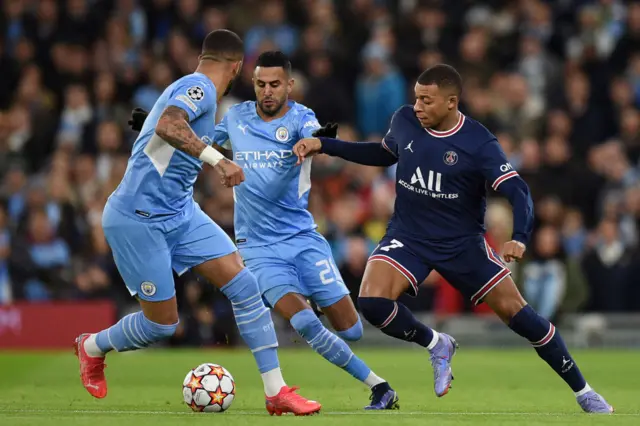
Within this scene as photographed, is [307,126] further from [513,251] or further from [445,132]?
[513,251]

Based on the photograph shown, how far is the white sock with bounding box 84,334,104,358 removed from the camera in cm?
1004

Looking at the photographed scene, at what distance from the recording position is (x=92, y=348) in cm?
1004

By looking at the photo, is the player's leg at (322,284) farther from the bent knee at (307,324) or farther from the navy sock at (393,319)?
the navy sock at (393,319)

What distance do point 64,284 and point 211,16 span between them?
515 centimetres

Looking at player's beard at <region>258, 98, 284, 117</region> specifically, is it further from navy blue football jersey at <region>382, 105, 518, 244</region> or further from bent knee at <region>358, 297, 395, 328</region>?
→ bent knee at <region>358, 297, 395, 328</region>

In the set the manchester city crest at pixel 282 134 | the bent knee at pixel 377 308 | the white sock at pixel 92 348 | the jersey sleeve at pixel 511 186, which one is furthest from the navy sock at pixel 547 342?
the white sock at pixel 92 348

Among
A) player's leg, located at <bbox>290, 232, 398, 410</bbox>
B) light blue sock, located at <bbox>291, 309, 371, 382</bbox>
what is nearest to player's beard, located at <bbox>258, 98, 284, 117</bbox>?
player's leg, located at <bbox>290, 232, 398, 410</bbox>

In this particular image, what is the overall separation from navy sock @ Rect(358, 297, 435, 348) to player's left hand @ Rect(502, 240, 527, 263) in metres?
1.08

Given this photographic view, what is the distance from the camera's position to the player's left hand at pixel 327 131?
10.4 m

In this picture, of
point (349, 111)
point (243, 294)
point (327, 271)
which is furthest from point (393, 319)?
point (349, 111)

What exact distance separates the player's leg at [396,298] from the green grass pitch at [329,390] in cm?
41

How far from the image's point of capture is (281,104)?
35.5 ft

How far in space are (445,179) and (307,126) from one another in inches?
48.6

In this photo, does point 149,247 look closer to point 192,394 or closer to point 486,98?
point 192,394
